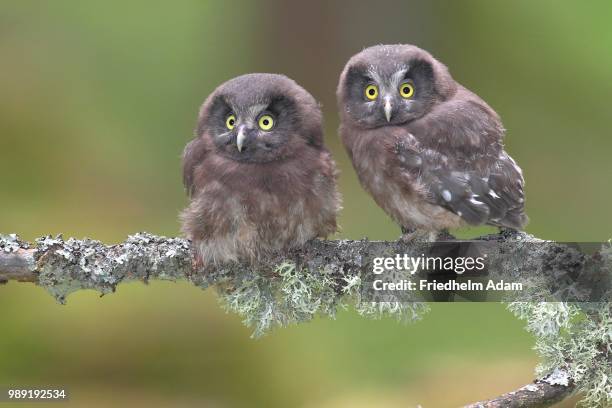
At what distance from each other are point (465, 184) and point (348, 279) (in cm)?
49

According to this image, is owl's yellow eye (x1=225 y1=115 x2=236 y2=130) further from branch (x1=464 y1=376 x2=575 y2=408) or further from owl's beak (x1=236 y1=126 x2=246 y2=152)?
branch (x1=464 y1=376 x2=575 y2=408)

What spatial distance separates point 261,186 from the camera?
2.56 m

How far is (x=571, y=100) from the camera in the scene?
4199mm

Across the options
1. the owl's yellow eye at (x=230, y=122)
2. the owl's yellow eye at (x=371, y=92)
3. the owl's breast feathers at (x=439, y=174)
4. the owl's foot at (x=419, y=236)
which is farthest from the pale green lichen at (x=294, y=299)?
the owl's yellow eye at (x=371, y=92)

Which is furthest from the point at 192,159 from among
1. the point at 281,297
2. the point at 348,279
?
the point at 348,279

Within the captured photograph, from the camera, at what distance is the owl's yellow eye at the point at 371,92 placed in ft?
8.73

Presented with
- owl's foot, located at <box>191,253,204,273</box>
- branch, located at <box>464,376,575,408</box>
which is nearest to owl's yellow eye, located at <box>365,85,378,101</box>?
owl's foot, located at <box>191,253,204,273</box>

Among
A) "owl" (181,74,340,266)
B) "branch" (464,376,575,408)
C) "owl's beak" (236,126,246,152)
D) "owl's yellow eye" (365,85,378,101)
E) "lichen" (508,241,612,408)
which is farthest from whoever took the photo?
"owl's yellow eye" (365,85,378,101)

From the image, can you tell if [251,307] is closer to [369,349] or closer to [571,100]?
[369,349]

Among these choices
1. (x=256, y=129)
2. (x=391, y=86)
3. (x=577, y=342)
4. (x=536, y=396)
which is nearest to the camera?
(x=536, y=396)

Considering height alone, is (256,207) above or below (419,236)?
above

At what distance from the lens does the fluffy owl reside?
2.62 meters

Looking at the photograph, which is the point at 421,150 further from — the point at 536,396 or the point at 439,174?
the point at 536,396

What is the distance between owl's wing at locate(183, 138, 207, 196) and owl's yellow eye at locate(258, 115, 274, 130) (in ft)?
0.68
